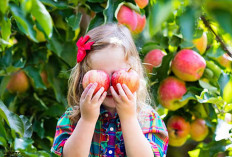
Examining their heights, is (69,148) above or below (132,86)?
below

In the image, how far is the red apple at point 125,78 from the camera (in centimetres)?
107

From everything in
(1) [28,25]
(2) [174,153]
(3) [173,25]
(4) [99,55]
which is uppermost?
(1) [28,25]

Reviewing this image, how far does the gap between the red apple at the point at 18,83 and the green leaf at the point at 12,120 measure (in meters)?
0.69

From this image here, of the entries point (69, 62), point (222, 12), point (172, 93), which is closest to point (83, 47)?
point (69, 62)

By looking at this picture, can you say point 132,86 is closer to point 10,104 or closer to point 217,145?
point 217,145

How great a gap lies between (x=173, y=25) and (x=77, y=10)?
1.44ft

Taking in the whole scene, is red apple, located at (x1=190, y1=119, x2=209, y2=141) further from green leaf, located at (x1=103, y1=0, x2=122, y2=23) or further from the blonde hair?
green leaf, located at (x1=103, y1=0, x2=122, y2=23)

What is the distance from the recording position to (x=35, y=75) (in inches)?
62.1

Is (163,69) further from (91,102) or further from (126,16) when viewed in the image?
(91,102)

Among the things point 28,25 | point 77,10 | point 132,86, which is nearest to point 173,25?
point 77,10

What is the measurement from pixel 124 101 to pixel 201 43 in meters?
0.70

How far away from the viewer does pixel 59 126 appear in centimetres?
128

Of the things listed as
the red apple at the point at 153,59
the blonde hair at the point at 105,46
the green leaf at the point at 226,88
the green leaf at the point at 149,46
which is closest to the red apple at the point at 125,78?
the blonde hair at the point at 105,46

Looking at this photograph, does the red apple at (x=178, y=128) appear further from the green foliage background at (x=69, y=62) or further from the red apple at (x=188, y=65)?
the red apple at (x=188, y=65)
